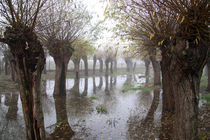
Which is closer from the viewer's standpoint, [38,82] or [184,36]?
[184,36]

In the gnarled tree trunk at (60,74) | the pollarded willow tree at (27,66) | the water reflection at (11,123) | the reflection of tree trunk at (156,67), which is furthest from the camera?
the reflection of tree trunk at (156,67)

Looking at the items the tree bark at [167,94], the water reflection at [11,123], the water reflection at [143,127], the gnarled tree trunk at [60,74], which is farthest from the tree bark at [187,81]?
the gnarled tree trunk at [60,74]

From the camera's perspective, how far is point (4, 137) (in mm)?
5609

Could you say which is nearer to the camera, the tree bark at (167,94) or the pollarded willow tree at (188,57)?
the pollarded willow tree at (188,57)

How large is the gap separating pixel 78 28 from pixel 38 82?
330 inches

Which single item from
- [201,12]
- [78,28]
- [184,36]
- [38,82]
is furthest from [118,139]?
[78,28]

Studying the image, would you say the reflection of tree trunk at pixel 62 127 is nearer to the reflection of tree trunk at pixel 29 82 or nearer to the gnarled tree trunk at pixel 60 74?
the reflection of tree trunk at pixel 29 82

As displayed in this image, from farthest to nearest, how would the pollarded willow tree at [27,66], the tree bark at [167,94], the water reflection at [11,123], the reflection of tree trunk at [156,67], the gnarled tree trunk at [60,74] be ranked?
the reflection of tree trunk at [156,67] < the gnarled tree trunk at [60,74] < the tree bark at [167,94] < the water reflection at [11,123] < the pollarded willow tree at [27,66]

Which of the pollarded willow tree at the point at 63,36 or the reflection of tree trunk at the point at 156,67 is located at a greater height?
the pollarded willow tree at the point at 63,36

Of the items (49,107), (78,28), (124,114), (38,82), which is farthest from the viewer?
(78,28)

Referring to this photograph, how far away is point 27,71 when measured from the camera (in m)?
4.14

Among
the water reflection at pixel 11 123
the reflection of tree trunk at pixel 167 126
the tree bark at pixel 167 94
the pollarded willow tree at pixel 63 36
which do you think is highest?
the pollarded willow tree at pixel 63 36

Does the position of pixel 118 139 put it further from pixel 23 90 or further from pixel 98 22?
pixel 98 22

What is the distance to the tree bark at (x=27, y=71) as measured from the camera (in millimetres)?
4066
